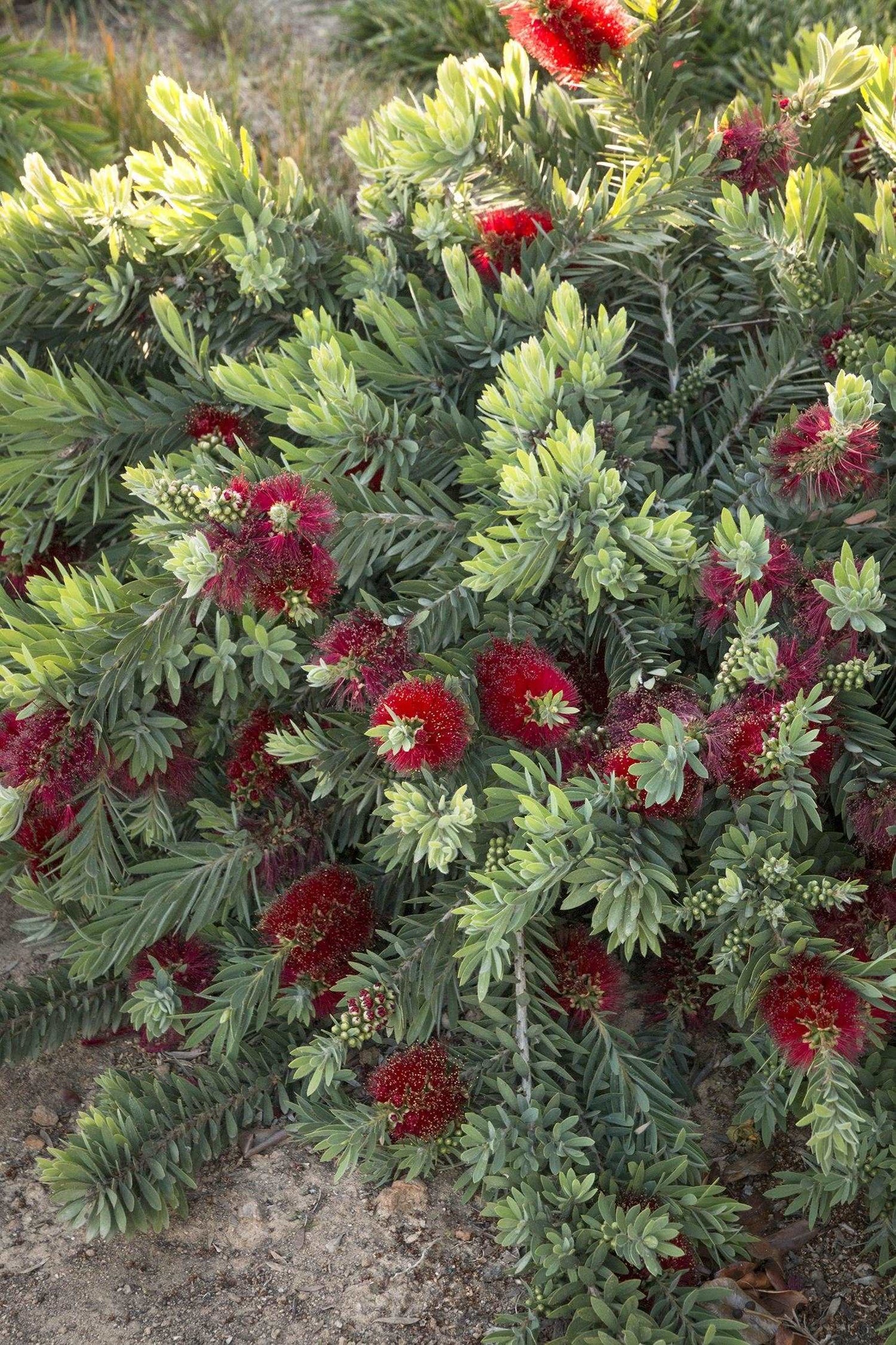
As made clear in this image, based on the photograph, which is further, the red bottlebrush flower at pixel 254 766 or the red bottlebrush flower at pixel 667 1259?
the red bottlebrush flower at pixel 254 766

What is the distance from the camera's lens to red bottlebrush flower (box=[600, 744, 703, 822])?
4.65ft

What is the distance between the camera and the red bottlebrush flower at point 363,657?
149cm

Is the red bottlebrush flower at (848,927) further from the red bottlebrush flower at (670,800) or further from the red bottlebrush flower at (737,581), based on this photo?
the red bottlebrush flower at (737,581)

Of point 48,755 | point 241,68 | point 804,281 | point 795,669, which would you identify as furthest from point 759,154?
point 241,68

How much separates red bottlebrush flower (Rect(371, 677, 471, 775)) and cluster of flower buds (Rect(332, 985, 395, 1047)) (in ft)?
1.11

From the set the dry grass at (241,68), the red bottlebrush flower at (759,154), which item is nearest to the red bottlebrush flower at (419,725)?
the red bottlebrush flower at (759,154)

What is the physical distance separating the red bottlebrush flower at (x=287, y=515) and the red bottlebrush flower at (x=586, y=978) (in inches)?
26.0

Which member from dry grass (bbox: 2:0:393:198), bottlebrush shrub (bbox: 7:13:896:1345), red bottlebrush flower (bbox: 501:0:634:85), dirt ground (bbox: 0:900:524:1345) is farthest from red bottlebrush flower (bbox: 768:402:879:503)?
dry grass (bbox: 2:0:393:198)

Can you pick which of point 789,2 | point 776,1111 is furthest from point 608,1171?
point 789,2

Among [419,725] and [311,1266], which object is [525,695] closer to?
[419,725]

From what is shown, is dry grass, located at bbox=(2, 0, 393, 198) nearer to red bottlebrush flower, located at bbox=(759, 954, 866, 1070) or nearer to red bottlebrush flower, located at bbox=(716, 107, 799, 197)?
red bottlebrush flower, located at bbox=(716, 107, 799, 197)

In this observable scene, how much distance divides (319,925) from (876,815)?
2.48ft

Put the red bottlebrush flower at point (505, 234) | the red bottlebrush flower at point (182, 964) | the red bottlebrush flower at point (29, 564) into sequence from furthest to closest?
Result: the red bottlebrush flower at point (29, 564) → the red bottlebrush flower at point (505, 234) → the red bottlebrush flower at point (182, 964)

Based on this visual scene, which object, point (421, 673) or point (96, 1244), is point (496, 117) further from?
point (96, 1244)
